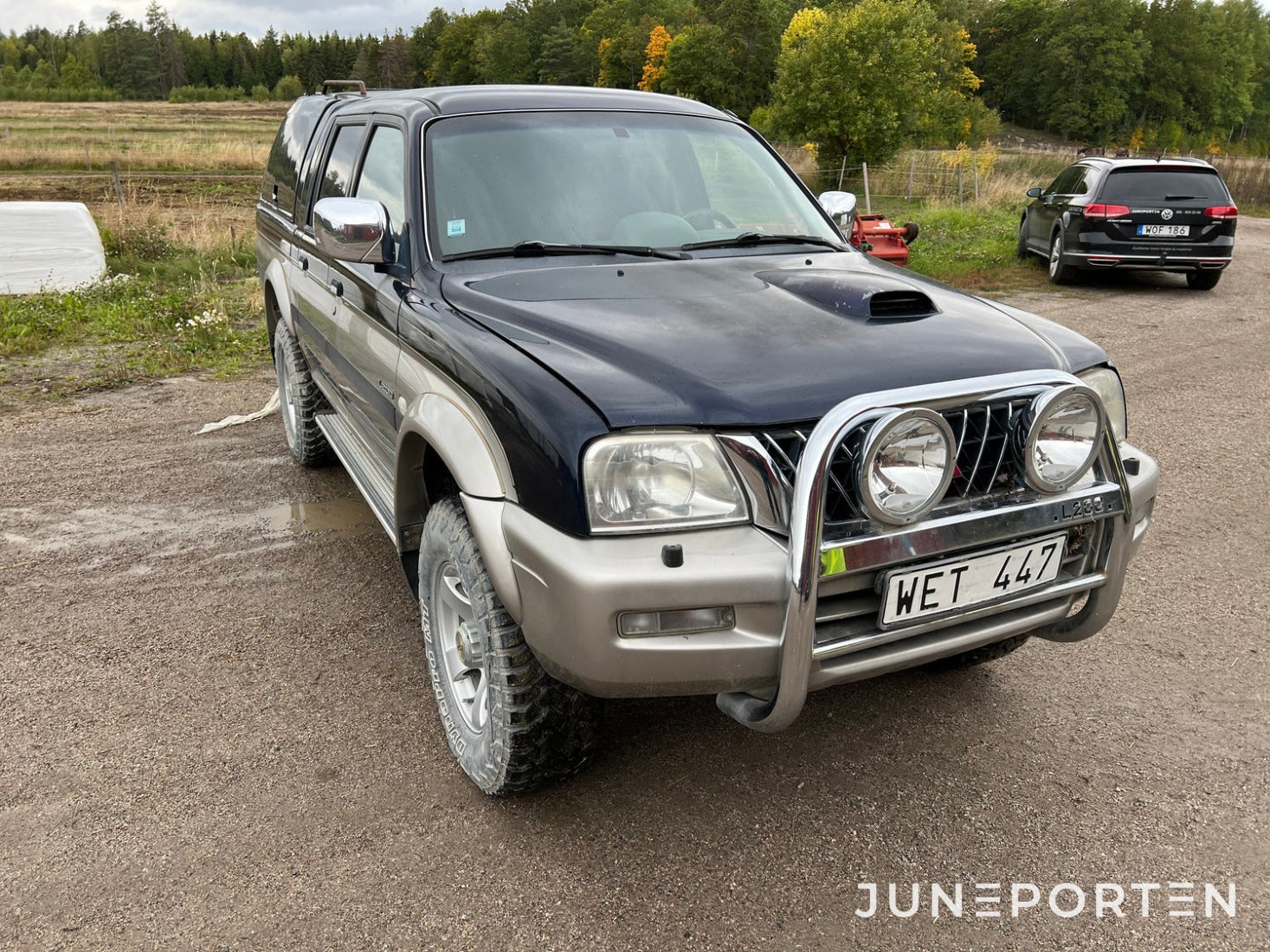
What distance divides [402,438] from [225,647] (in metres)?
1.24

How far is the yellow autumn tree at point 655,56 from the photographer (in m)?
87.8

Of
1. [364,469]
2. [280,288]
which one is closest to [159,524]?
[280,288]

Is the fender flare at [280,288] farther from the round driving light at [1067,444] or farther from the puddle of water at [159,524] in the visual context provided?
the round driving light at [1067,444]

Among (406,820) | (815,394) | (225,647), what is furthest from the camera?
(225,647)

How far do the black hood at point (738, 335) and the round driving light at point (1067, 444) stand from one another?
0.16 metres

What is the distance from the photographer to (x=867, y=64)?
3519 centimetres

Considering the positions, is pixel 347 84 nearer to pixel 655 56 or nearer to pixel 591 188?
pixel 591 188

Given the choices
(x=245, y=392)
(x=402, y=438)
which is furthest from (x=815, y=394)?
(x=245, y=392)

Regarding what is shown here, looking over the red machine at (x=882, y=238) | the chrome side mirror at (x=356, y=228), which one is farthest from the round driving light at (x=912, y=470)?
the red machine at (x=882, y=238)

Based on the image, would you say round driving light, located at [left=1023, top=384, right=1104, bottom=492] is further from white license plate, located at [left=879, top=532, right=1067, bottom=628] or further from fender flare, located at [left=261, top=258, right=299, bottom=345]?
fender flare, located at [left=261, top=258, right=299, bottom=345]

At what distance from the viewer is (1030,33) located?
93.9m

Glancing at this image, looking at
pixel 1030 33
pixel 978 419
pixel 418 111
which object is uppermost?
pixel 1030 33

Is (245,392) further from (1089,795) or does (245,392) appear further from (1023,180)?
(1023,180)

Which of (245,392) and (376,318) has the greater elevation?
(376,318)
